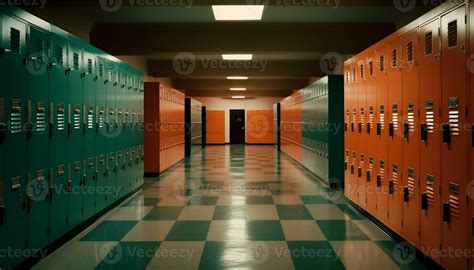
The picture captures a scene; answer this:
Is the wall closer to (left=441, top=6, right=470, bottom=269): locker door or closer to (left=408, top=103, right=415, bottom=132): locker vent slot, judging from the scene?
(left=408, top=103, right=415, bottom=132): locker vent slot

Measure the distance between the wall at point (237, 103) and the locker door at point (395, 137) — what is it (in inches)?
759

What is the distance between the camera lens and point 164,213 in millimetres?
5543

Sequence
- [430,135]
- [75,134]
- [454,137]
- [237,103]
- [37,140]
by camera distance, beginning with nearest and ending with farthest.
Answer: [454,137], [430,135], [37,140], [75,134], [237,103]

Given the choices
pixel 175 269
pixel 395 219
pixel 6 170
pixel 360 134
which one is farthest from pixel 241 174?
pixel 6 170

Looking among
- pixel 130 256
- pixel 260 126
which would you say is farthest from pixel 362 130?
pixel 260 126

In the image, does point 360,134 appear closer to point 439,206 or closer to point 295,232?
point 295,232

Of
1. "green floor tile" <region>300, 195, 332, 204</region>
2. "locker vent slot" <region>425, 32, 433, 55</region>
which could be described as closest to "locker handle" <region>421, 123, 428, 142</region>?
"locker vent slot" <region>425, 32, 433, 55</region>

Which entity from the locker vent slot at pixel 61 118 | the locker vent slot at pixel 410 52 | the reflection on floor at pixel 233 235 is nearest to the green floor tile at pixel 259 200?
the reflection on floor at pixel 233 235

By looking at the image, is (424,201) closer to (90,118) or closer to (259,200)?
(259,200)

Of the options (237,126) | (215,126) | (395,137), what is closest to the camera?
(395,137)

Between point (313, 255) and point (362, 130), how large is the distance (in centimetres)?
228

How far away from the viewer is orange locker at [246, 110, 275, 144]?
23.2 metres

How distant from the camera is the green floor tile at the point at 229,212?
5.29 m

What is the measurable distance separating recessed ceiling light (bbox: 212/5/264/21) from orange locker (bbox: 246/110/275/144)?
656 inches
